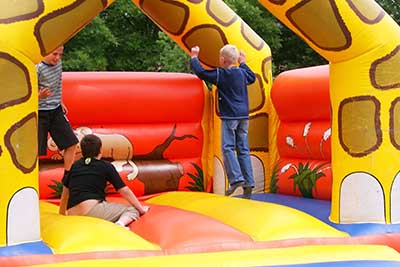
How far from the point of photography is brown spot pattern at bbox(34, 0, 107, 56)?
3.27 m

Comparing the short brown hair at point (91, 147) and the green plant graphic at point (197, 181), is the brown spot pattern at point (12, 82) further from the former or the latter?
the green plant graphic at point (197, 181)

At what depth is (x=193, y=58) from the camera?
15.1 feet

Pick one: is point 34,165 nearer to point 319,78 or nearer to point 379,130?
point 379,130

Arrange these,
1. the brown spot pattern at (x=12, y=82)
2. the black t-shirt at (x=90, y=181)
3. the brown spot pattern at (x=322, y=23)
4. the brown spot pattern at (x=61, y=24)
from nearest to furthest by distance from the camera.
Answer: the brown spot pattern at (x=12, y=82), the brown spot pattern at (x=61, y=24), the brown spot pattern at (x=322, y=23), the black t-shirt at (x=90, y=181)

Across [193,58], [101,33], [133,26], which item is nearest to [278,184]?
[193,58]

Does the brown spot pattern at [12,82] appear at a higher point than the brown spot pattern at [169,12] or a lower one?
lower

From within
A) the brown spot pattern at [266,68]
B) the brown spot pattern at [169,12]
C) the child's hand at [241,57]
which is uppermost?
the brown spot pattern at [169,12]

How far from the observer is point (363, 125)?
3.66 meters

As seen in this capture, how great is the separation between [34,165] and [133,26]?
11220mm

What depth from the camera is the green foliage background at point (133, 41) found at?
12.4 m

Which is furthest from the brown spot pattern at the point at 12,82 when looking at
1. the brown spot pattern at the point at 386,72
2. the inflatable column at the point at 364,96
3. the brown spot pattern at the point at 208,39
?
the brown spot pattern at the point at 208,39

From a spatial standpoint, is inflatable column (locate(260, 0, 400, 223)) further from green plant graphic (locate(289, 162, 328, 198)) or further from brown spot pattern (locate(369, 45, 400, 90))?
green plant graphic (locate(289, 162, 328, 198))

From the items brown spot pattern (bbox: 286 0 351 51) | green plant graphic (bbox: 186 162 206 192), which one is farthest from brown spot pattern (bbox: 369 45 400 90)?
green plant graphic (bbox: 186 162 206 192)

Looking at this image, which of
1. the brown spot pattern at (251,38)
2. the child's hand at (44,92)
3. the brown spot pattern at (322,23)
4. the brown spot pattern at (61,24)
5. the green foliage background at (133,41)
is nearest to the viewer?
the brown spot pattern at (61,24)
